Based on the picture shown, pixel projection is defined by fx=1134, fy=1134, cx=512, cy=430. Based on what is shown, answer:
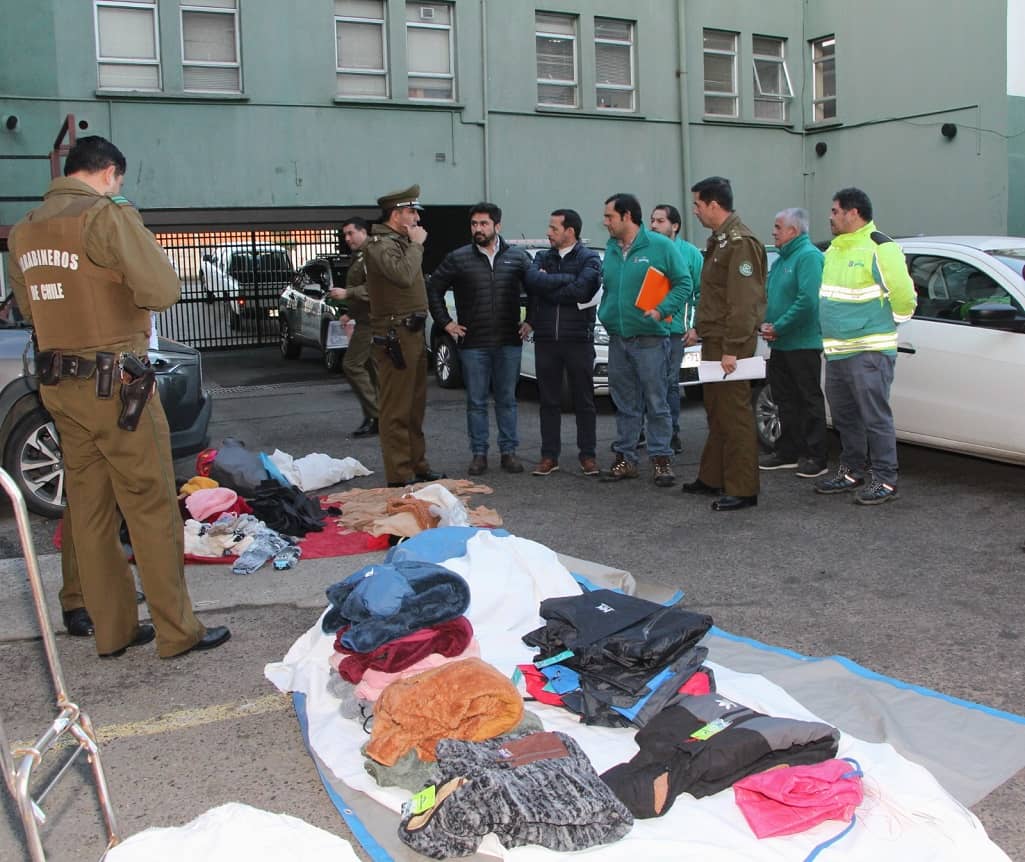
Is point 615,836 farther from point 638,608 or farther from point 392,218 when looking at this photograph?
point 392,218

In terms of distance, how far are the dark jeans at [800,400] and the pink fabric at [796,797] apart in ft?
17.2

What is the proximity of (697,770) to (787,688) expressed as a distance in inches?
41.8

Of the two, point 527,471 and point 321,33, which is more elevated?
point 321,33

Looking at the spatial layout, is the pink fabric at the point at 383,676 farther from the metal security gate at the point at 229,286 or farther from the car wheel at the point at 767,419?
the metal security gate at the point at 229,286

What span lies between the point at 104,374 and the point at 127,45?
1520cm

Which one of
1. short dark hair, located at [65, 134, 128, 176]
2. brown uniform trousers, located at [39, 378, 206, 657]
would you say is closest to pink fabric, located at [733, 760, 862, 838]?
brown uniform trousers, located at [39, 378, 206, 657]

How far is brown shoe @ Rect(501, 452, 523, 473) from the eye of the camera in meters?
8.93

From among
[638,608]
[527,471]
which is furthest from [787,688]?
[527,471]

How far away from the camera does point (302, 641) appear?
4840 mm

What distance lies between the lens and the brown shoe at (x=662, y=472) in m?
8.28

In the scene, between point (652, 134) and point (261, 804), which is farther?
point (652, 134)

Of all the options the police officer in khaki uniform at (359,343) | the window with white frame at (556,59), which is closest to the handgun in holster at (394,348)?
the police officer in khaki uniform at (359,343)

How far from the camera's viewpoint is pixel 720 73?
2328 cm

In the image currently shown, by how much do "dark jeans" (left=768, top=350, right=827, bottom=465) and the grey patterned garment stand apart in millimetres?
5602
